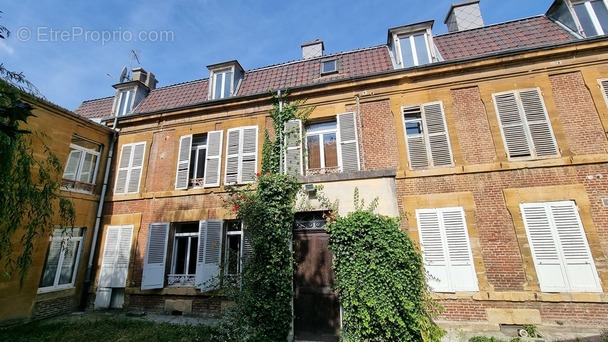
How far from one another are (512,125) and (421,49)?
3425mm

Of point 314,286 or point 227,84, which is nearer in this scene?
point 314,286

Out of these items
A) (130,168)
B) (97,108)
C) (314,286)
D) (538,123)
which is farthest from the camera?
(97,108)

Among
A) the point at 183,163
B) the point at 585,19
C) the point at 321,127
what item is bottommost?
the point at 183,163

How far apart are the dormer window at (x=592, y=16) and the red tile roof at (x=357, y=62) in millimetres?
437

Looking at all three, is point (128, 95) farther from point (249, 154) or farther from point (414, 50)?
point (414, 50)

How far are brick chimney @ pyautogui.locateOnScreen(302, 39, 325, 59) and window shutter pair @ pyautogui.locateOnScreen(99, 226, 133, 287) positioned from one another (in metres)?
9.21

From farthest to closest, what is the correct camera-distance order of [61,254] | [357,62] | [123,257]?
[357,62]
[123,257]
[61,254]

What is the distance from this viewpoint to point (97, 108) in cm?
1148

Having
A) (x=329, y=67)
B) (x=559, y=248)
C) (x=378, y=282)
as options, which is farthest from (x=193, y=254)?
(x=559, y=248)

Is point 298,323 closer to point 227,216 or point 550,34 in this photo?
point 227,216

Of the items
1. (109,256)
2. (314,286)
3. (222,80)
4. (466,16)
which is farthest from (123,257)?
(466,16)

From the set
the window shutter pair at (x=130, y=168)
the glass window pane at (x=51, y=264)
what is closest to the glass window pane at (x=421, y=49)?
the window shutter pair at (x=130, y=168)

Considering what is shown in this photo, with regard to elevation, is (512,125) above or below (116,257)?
above

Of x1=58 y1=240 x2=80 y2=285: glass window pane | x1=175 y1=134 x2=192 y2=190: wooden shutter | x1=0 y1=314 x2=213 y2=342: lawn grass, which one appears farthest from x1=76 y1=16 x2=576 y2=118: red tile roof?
x1=0 y1=314 x2=213 y2=342: lawn grass
